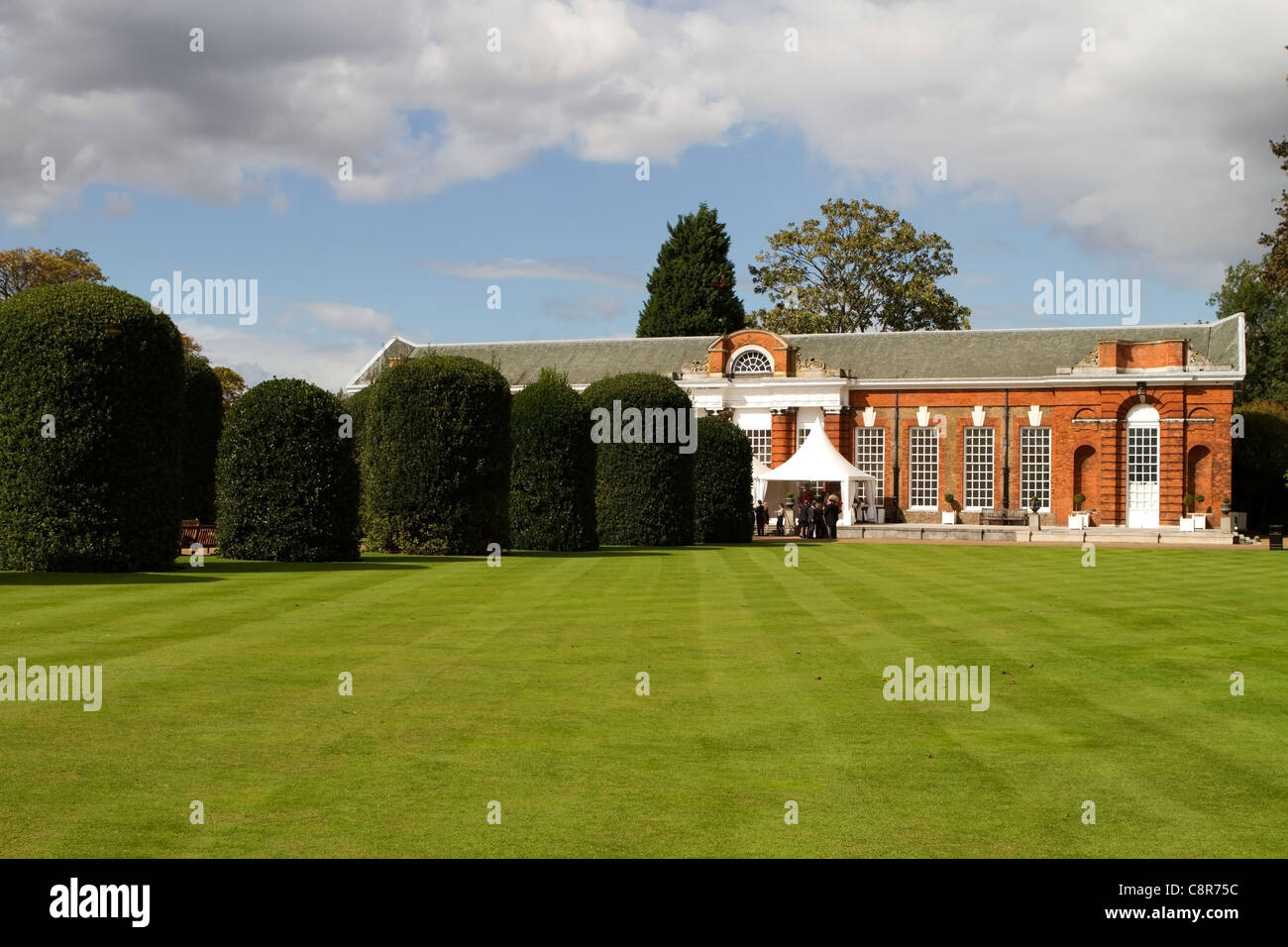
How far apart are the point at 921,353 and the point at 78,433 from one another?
42.9m

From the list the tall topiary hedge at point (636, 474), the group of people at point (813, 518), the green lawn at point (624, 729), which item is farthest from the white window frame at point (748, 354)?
the green lawn at point (624, 729)

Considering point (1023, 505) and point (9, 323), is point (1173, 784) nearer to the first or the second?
point (9, 323)

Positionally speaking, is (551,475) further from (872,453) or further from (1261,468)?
(1261,468)

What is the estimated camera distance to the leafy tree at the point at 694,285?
75.1 m

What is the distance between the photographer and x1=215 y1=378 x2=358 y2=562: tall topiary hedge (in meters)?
24.3

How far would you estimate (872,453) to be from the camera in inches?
2188

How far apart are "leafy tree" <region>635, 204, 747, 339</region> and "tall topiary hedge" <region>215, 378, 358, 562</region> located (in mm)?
51450

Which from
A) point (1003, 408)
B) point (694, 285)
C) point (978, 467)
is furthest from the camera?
point (694, 285)

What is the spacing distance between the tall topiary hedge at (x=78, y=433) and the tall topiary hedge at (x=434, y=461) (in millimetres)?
7954
